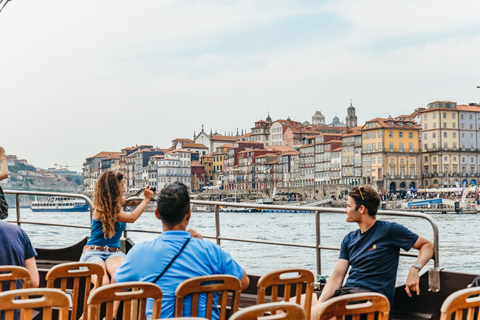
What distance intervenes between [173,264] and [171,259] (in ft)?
0.06

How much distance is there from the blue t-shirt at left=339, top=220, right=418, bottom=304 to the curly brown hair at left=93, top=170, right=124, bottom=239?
53.2 inches

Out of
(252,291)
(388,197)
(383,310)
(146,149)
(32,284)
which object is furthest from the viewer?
(146,149)

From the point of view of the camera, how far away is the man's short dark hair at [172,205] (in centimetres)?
239

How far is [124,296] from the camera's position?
1.91m

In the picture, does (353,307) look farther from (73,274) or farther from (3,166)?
(3,166)

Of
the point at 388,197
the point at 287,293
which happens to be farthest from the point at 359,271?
the point at 388,197

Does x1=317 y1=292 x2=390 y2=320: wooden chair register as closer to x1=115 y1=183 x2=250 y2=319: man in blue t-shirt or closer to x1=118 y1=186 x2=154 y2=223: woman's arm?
x1=115 y1=183 x2=250 y2=319: man in blue t-shirt

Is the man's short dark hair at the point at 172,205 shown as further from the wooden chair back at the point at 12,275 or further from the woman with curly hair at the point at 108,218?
the woman with curly hair at the point at 108,218

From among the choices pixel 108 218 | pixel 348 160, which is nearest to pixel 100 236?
pixel 108 218

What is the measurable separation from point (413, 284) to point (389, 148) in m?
78.6

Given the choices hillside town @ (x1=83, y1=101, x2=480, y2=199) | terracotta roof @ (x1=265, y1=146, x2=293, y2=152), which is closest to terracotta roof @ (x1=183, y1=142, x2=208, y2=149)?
hillside town @ (x1=83, y1=101, x2=480, y2=199)

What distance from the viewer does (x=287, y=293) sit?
2369 mm

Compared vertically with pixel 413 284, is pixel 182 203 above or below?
above

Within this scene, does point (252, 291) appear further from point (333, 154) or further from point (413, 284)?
point (333, 154)
